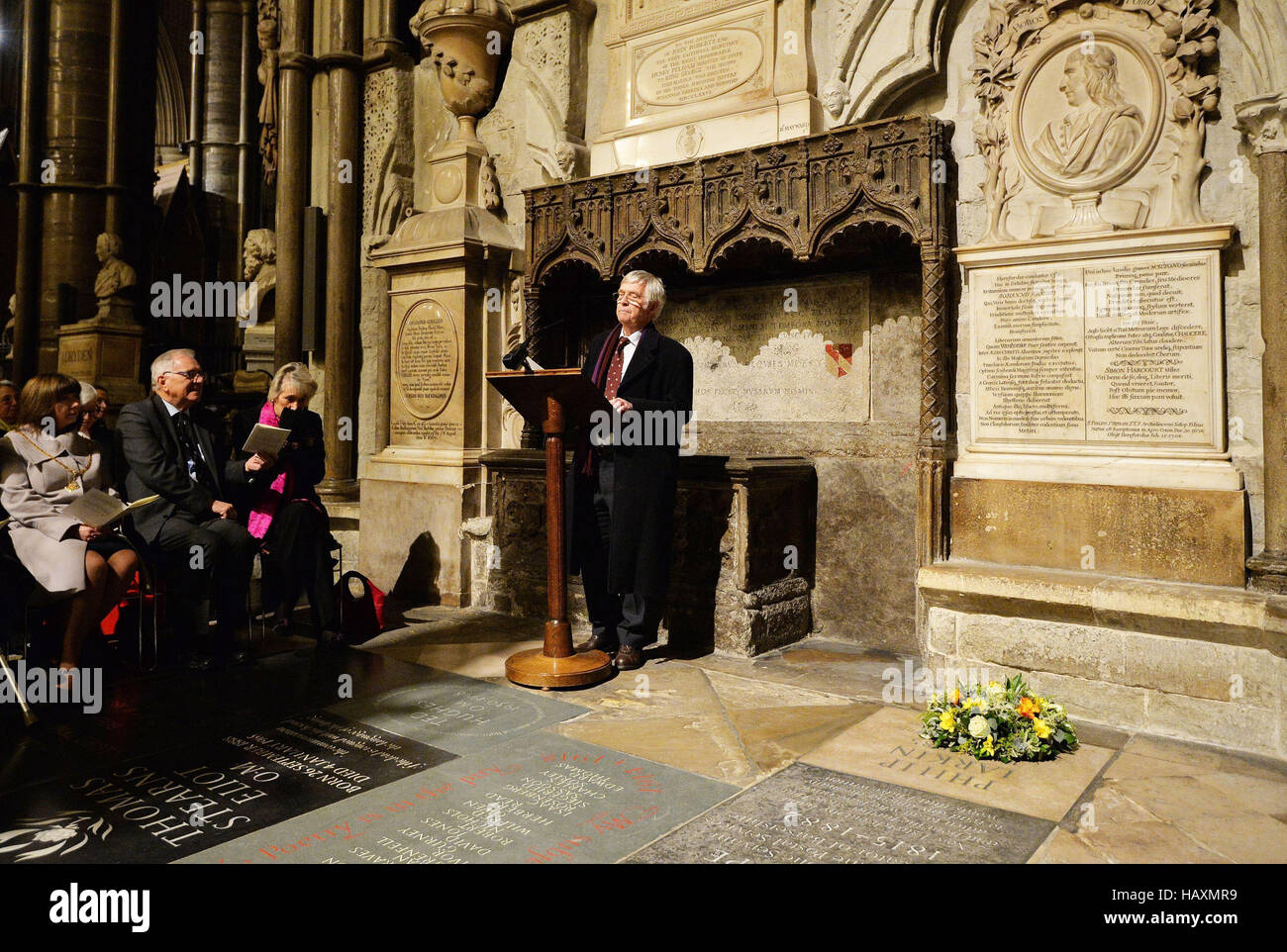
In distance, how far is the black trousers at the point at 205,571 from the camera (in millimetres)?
4301

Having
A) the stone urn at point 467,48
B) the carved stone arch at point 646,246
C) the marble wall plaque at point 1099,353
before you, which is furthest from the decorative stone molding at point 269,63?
the marble wall plaque at point 1099,353

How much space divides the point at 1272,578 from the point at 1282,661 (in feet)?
1.05

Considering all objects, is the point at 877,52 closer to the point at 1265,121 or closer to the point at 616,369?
the point at 1265,121

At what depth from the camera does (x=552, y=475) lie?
4059 millimetres

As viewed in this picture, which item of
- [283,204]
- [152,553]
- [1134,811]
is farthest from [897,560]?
[283,204]

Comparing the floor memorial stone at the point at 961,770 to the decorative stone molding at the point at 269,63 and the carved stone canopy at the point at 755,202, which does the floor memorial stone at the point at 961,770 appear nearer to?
the carved stone canopy at the point at 755,202

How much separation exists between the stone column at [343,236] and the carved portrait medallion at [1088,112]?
5.45m

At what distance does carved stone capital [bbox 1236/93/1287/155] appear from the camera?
11.3ft

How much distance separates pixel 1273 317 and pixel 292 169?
729 cm

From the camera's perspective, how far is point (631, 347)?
176 inches

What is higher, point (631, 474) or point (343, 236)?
point (343, 236)

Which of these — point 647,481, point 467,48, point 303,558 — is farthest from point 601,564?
point 467,48

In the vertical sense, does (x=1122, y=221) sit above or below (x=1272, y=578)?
above
